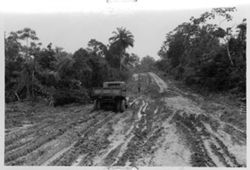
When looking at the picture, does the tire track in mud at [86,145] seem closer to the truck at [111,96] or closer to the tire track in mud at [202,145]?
the truck at [111,96]

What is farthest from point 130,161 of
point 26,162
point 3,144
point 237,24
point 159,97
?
point 237,24

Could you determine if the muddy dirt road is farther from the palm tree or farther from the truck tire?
the palm tree

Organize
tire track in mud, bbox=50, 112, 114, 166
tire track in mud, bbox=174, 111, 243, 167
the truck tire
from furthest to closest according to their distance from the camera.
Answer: the truck tire, tire track in mud, bbox=50, 112, 114, 166, tire track in mud, bbox=174, 111, 243, 167

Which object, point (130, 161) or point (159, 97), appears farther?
point (159, 97)

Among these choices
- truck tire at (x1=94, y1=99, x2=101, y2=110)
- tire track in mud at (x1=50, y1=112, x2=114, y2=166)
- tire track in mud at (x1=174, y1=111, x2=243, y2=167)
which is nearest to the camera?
tire track in mud at (x1=174, y1=111, x2=243, y2=167)

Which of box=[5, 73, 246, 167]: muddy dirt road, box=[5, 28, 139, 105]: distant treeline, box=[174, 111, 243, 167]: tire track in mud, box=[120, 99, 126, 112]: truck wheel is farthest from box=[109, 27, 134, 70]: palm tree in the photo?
box=[174, 111, 243, 167]: tire track in mud

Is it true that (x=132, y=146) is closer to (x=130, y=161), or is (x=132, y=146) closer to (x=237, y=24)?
(x=130, y=161)

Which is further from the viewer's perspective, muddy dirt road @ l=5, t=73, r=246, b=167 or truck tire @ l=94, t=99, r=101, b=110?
truck tire @ l=94, t=99, r=101, b=110

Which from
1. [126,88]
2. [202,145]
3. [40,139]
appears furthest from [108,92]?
[202,145]
